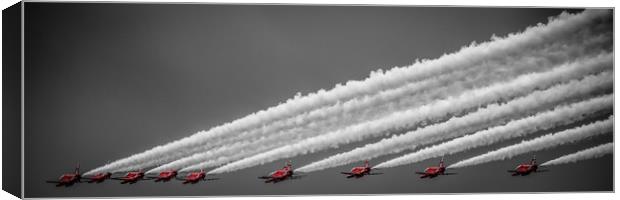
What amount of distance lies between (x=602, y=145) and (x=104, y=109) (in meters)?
10.9

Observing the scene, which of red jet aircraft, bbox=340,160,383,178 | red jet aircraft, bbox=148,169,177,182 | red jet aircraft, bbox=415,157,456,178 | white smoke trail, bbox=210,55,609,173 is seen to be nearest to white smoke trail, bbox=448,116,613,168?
red jet aircraft, bbox=415,157,456,178

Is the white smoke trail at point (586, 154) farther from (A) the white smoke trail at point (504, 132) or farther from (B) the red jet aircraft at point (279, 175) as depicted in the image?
(B) the red jet aircraft at point (279, 175)

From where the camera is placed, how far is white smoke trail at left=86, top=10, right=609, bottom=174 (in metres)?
23.6

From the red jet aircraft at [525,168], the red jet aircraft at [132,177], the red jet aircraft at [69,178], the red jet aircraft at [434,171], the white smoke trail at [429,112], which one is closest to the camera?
the red jet aircraft at [69,178]

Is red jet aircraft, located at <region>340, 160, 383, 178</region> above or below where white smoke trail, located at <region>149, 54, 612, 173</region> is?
below

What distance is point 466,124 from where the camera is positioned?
23.9 meters

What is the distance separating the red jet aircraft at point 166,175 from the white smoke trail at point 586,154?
26.5 ft

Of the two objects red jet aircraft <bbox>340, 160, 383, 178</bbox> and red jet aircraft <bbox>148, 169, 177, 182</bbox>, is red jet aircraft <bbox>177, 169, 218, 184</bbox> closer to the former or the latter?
red jet aircraft <bbox>148, 169, 177, 182</bbox>

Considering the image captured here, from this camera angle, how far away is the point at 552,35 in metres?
23.9

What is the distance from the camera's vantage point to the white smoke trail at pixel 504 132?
2406 cm

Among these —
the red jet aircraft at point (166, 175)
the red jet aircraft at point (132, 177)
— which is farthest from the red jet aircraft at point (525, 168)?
the red jet aircraft at point (132, 177)

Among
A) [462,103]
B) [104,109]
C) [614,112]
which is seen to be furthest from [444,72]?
[104,109]

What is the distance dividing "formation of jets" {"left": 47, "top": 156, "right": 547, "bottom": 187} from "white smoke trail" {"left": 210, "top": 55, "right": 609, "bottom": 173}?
355mm

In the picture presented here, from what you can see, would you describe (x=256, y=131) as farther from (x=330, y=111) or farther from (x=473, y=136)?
(x=473, y=136)
